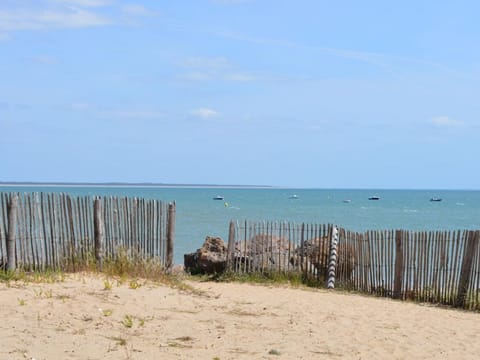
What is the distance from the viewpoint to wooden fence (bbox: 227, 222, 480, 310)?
1209 centimetres

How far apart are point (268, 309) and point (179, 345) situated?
261 centimetres

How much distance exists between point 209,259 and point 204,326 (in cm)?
543

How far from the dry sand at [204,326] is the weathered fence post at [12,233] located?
1.17 metres

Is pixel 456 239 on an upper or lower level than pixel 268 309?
upper

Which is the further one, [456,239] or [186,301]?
[456,239]

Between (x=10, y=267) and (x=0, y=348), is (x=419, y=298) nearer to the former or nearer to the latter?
(x=10, y=267)

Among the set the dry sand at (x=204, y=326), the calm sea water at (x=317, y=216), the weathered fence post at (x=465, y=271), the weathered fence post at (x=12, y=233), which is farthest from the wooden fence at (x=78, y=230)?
the calm sea water at (x=317, y=216)

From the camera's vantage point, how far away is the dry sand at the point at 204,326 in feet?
24.7

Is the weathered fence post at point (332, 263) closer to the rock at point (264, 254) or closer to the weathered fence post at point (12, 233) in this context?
the rock at point (264, 254)

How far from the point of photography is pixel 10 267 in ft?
37.5

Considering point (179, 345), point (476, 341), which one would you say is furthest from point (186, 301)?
point (476, 341)

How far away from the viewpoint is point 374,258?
1307 cm

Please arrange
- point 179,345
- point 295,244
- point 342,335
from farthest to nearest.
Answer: point 295,244 → point 342,335 → point 179,345

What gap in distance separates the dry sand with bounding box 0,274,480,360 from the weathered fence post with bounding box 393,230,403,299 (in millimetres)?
1357
